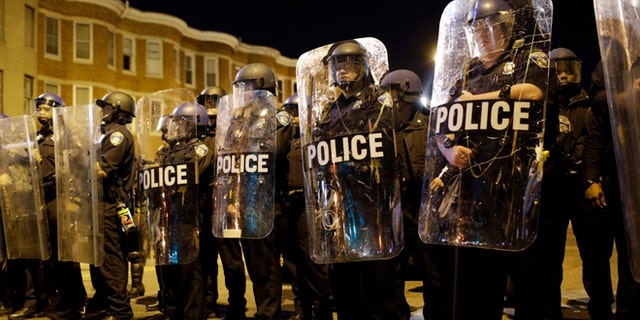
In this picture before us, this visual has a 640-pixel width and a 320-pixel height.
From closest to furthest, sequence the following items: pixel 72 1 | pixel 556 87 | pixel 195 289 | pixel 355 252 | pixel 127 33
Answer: pixel 556 87 → pixel 355 252 → pixel 195 289 → pixel 72 1 → pixel 127 33

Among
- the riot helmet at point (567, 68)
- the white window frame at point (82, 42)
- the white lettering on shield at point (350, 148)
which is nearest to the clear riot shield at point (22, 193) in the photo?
→ the white lettering on shield at point (350, 148)

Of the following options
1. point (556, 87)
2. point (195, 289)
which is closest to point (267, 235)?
point (195, 289)

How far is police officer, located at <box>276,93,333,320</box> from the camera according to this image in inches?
212

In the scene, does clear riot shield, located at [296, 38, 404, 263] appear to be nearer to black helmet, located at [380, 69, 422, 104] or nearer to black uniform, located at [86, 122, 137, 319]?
black helmet, located at [380, 69, 422, 104]

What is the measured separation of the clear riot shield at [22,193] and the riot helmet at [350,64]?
416 centimetres

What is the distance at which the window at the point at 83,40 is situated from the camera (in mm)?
27422

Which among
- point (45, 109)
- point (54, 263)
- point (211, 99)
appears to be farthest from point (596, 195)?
point (45, 109)

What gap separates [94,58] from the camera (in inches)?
1088

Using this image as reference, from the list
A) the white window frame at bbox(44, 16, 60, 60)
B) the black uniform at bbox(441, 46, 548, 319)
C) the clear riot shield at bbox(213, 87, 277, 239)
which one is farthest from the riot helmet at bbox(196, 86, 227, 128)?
the white window frame at bbox(44, 16, 60, 60)

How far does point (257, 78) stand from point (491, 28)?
2926 mm

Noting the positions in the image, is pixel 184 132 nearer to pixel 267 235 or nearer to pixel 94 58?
pixel 267 235

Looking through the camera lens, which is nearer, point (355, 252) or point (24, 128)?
point (355, 252)

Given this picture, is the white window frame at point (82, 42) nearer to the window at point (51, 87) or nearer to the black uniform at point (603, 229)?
the window at point (51, 87)

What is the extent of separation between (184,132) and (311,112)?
185cm
